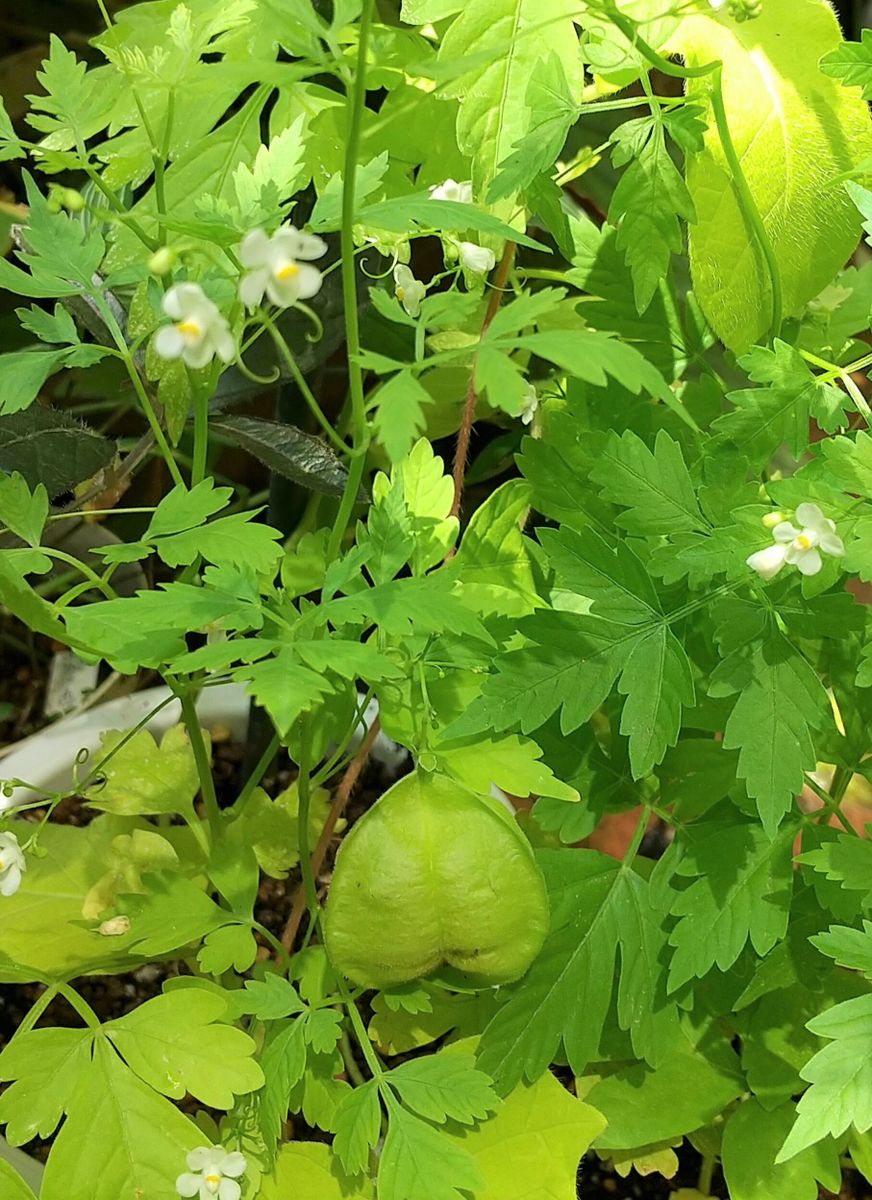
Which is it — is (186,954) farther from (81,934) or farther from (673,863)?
(673,863)

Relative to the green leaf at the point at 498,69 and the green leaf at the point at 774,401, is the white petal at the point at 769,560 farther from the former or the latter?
the green leaf at the point at 498,69

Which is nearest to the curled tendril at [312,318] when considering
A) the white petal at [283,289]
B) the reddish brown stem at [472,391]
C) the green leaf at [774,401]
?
the white petal at [283,289]

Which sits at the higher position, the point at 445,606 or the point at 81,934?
the point at 445,606

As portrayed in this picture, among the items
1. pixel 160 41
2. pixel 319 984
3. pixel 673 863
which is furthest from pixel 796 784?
pixel 160 41

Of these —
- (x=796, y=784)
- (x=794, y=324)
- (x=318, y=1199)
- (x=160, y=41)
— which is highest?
(x=160, y=41)

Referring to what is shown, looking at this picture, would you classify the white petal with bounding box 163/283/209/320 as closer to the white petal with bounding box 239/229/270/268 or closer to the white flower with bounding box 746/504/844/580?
the white petal with bounding box 239/229/270/268

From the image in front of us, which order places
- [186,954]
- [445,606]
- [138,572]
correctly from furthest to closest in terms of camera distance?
[138,572] < [186,954] < [445,606]

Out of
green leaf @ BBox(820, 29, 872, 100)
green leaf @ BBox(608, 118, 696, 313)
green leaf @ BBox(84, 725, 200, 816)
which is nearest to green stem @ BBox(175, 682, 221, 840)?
green leaf @ BBox(84, 725, 200, 816)
